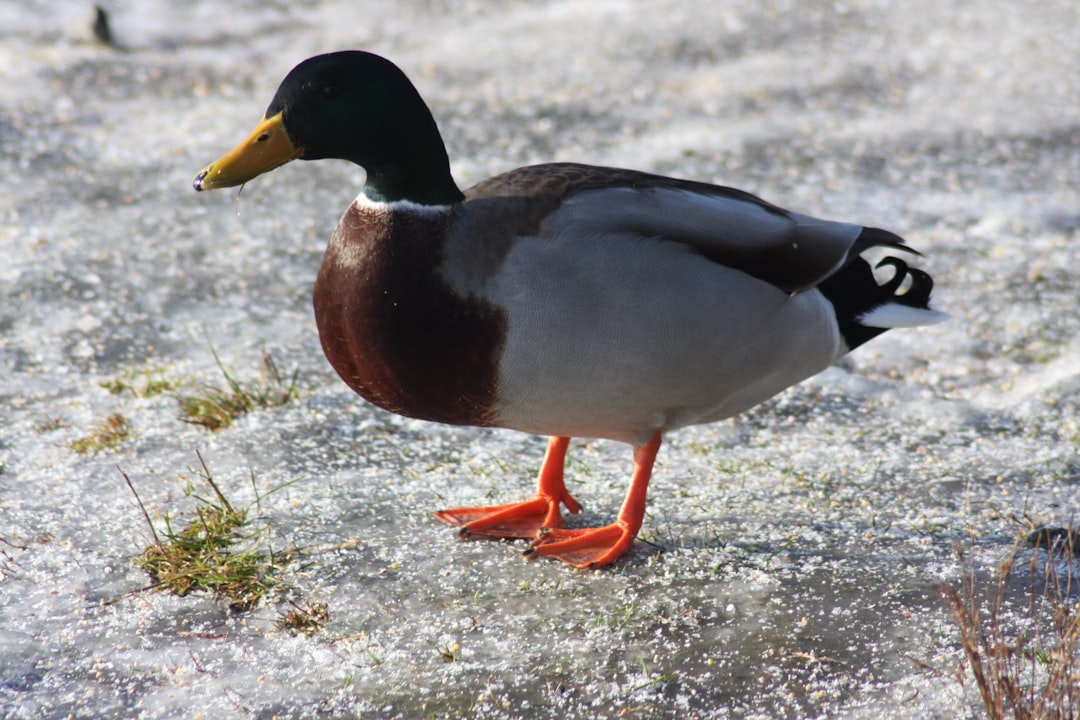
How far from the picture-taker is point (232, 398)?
407 centimetres

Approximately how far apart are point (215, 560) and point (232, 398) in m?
1.06

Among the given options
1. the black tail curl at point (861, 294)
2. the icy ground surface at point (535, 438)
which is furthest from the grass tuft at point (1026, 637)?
the black tail curl at point (861, 294)

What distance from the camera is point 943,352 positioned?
4.72 m

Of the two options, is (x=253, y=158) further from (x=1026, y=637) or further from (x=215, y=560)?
(x=1026, y=637)

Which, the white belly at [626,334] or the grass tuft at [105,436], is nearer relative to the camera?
the white belly at [626,334]

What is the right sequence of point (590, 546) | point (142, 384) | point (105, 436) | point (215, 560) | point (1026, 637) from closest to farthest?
1. point (1026, 637)
2. point (215, 560)
3. point (590, 546)
4. point (105, 436)
5. point (142, 384)

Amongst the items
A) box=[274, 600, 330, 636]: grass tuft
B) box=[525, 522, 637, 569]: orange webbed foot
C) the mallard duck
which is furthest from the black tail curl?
box=[274, 600, 330, 636]: grass tuft

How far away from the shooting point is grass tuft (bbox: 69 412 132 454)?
3816 mm

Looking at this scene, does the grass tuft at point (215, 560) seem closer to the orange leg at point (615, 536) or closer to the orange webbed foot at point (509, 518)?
the orange webbed foot at point (509, 518)

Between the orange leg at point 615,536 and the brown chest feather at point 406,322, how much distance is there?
530 mm

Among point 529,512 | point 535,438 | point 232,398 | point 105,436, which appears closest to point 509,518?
point 529,512

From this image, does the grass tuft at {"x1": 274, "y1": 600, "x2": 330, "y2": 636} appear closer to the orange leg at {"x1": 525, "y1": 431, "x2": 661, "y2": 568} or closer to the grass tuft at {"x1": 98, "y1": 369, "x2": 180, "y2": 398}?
the orange leg at {"x1": 525, "y1": 431, "x2": 661, "y2": 568}

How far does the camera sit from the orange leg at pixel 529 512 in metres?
3.44

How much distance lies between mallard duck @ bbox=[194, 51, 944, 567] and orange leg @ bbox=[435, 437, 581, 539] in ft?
0.75
